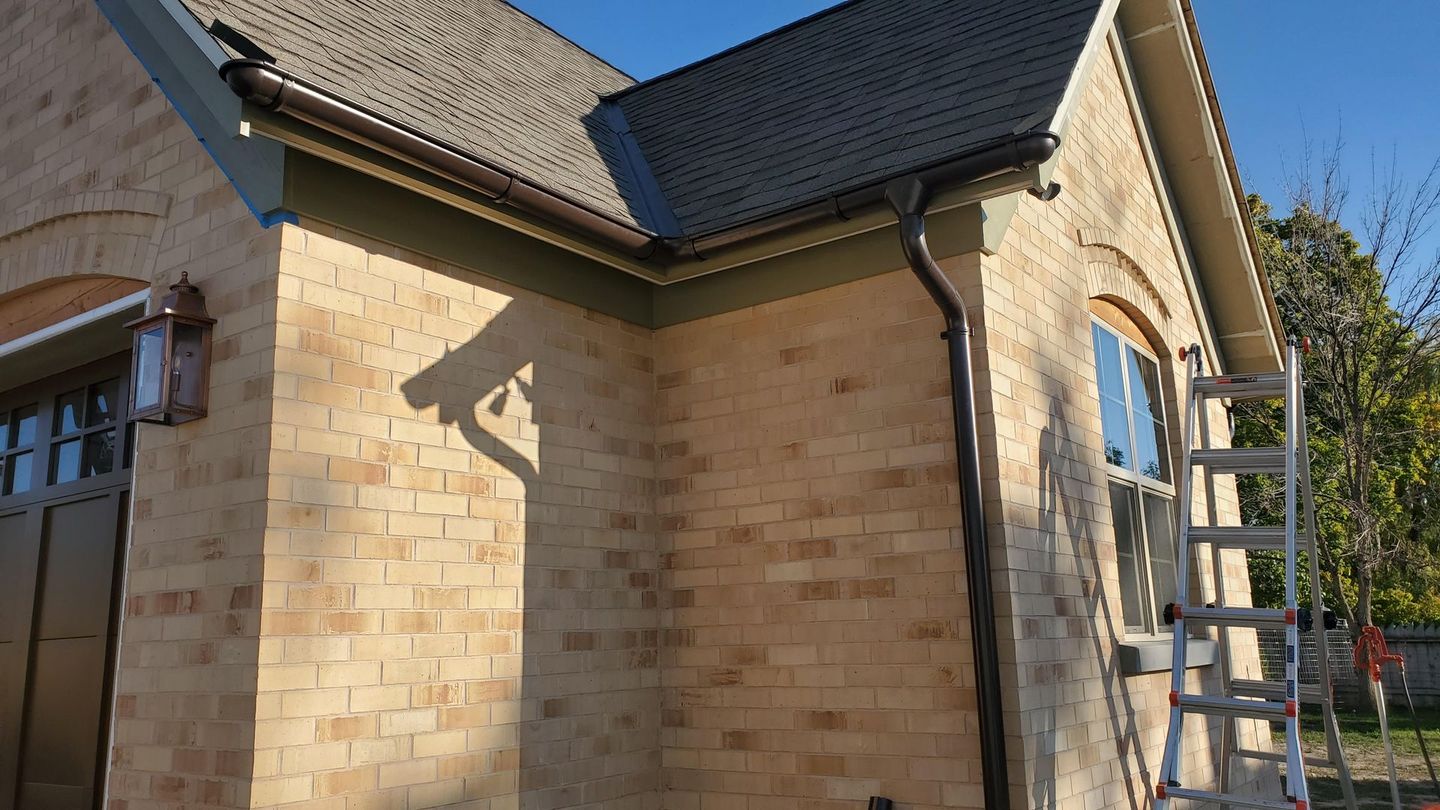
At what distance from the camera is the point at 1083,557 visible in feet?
19.6

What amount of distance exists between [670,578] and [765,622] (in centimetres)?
72

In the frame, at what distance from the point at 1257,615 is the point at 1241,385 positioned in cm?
170

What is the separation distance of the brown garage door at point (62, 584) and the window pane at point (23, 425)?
2 cm

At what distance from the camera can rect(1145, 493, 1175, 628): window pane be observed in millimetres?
7430

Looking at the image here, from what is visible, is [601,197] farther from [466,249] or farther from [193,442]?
[193,442]

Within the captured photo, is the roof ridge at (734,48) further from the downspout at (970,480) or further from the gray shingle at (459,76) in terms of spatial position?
the downspout at (970,480)

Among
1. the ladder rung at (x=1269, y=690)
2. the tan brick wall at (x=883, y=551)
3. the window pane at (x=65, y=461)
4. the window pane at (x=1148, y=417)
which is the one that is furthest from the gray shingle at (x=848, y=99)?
the ladder rung at (x=1269, y=690)

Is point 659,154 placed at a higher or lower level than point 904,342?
higher

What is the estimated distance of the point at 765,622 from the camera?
5730mm

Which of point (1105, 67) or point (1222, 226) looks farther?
point (1222, 226)

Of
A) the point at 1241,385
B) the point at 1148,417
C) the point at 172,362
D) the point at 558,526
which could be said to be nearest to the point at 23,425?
the point at 172,362

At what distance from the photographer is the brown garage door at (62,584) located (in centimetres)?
552

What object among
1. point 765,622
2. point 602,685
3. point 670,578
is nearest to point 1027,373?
point 765,622

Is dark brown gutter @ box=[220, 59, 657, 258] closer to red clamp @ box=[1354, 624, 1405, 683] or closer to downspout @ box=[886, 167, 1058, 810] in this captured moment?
downspout @ box=[886, 167, 1058, 810]
